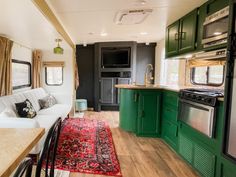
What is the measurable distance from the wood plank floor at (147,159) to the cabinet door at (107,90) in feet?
7.57

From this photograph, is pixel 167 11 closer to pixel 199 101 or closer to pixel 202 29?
pixel 202 29

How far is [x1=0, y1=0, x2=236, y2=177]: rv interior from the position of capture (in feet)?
4.74

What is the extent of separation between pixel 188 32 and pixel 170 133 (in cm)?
166

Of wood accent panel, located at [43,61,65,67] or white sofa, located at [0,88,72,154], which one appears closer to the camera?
white sofa, located at [0,88,72,154]

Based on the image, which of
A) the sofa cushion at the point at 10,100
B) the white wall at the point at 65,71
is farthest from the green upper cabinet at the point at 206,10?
the white wall at the point at 65,71

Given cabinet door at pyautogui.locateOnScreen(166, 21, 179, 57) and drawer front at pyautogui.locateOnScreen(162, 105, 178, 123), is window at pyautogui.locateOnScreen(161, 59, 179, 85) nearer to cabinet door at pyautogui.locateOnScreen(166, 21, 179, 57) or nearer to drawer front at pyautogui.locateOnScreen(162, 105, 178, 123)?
cabinet door at pyautogui.locateOnScreen(166, 21, 179, 57)

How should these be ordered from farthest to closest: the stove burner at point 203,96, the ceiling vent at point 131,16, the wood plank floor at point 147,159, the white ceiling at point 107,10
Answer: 1. the ceiling vent at point 131,16
2. the white ceiling at point 107,10
3. the wood plank floor at point 147,159
4. the stove burner at point 203,96

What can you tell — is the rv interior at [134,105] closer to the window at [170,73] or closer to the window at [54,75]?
the window at [170,73]

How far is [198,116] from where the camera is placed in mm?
2062

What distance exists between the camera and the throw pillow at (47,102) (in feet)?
13.7

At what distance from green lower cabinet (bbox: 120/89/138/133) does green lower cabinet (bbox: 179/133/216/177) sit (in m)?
1.17

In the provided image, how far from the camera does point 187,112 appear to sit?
233cm

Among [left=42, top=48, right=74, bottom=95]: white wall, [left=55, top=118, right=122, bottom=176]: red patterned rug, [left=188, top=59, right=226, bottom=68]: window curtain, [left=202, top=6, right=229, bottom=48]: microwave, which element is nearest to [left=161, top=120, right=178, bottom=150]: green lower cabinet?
[left=55, top=118, right=122, bottom=176]: red patterned rug

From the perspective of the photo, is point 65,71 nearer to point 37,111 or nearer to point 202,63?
point 37,111
